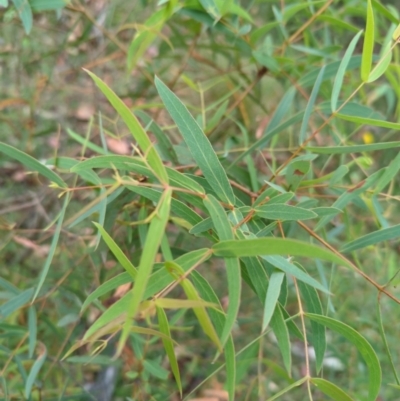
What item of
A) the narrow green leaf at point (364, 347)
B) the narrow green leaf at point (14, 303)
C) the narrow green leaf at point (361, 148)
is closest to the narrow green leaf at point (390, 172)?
the narrow green leaf at point (361, 148)

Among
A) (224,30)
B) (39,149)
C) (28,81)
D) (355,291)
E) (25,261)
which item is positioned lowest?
(355,291)

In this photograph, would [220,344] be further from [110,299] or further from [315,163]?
[315,163]

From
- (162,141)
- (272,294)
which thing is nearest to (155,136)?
(162,141)

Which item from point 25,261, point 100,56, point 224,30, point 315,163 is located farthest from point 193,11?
point 25,261

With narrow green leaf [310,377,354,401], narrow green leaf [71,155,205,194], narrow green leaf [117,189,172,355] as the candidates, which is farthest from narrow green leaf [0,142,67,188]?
narrow green leaf [310,377,354,401]

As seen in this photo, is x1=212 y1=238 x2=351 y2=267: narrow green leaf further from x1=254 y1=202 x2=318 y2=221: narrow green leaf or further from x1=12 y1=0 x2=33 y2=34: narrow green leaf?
x1=12 y1=0 x2=33 y2=34: narrow green leaf

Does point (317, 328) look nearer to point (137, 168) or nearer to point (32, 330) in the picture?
point (137, 168)
